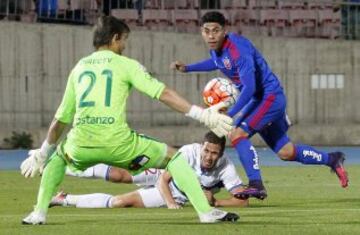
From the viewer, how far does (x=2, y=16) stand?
33.1 metres

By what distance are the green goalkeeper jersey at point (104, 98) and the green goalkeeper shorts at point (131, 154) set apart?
0.17ft

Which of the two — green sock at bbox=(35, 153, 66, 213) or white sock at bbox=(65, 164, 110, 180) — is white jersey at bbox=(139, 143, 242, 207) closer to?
white sock at bbox=(65, 164, 110, 180)

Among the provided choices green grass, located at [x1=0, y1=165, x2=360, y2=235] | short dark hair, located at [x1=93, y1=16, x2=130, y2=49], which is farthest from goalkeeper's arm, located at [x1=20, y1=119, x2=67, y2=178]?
short dark hair, located at [x1=93, y1=16, x2=130, y2=49]

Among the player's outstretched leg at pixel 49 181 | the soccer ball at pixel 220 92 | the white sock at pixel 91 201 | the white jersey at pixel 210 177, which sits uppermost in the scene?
the soccer ball at pixel 220 92

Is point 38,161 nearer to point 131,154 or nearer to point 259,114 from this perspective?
point 131,154

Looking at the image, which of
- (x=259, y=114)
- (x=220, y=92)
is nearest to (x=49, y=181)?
(x=220, y=92)

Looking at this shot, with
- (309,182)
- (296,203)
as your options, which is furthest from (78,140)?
(309,182)

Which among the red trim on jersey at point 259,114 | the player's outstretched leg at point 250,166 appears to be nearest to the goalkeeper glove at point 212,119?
the player's outstretched leg at point 250,166

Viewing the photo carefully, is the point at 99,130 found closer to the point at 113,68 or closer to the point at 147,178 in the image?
the point at 113,68

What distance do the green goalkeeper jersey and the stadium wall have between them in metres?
20.3

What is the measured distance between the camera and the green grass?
11.5 m

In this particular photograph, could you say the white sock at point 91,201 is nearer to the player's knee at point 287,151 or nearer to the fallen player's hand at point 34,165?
the player's knee at point 287,151

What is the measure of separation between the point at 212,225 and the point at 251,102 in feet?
15.1

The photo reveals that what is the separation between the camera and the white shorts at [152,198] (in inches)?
597
